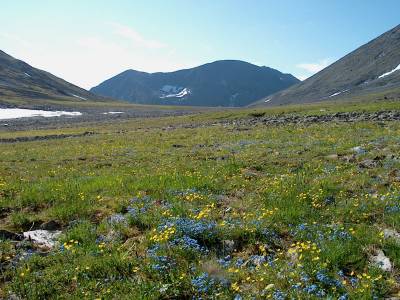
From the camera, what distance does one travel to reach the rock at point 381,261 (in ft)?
28.4

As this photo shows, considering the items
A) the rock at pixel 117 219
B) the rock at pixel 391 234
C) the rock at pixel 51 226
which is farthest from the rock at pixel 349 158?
the rock at pixel 51 226

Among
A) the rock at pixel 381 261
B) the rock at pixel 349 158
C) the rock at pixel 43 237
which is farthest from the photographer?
the rock at pixel 349 158

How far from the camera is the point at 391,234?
33.0 feet

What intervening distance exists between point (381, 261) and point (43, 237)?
8049 mm

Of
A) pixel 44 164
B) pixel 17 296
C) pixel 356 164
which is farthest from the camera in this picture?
pixel 44 164

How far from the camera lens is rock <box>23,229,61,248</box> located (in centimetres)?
1067

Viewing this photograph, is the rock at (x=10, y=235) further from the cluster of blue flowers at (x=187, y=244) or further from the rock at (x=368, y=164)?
the rock at (x=368, y=164)

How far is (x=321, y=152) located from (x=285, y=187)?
844cm

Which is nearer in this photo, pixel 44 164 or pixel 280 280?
pixel 280 280

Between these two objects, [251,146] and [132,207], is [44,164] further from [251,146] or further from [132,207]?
[132,207]

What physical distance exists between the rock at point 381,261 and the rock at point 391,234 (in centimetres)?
64

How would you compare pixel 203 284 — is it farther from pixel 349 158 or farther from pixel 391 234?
pixel 349 158

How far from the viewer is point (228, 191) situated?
1495 cm

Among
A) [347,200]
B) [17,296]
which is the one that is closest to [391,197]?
[347,200]
